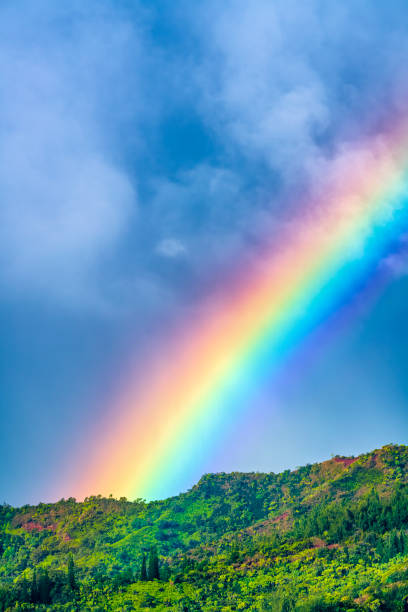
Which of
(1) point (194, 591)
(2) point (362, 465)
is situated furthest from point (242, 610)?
(2) point (362, 465)

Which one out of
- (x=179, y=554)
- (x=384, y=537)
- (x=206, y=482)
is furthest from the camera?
(x=206, y=482)

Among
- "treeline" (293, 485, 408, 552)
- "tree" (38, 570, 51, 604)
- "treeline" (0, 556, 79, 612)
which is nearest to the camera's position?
"treeline" (0, 556, 79, 612)

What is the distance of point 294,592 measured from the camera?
65750 mm

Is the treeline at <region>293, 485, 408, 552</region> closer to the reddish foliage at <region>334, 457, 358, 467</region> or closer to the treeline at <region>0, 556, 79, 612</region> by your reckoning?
the reddish foliage at <region>334, 457, 358, 467</region>

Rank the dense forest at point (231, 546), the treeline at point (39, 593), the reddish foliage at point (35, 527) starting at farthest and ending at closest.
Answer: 1. the reddish foliage at point (35, 527)
2. the treeline at point (39, 593)
3. the dense forest at point (231, 546)

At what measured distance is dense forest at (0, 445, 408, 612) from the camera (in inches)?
2709

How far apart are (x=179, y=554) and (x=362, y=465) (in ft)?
142

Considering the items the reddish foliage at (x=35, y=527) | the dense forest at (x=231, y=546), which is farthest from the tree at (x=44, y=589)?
the reddish foliage at (x=35, y=527)

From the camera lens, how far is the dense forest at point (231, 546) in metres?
68.8

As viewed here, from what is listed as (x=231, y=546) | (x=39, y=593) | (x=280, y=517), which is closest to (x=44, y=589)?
(x=39, y=593)

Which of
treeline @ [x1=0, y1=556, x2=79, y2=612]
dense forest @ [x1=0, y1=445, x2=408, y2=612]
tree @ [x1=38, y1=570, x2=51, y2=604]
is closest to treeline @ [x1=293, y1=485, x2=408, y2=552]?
dense forest @ [x1=0, y1=445, x2=408, y2=612]

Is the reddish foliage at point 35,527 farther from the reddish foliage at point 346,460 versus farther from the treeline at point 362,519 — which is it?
the reddish foliage at point 346,460

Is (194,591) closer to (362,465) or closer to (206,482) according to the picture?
(362,465)

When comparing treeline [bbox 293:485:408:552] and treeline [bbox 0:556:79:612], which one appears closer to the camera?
treeline [bbox 0:556:79:612]
